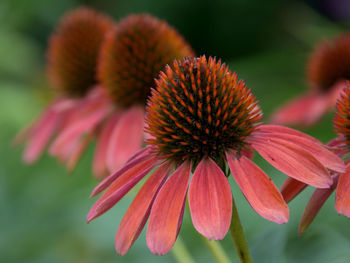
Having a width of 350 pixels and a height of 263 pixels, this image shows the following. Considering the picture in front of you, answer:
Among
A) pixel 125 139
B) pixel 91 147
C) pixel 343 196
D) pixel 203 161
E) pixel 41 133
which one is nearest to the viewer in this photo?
pixel 343 196

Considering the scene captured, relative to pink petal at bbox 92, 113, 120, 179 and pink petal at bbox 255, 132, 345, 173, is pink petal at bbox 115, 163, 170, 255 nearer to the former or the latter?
pink petal at bbox 255, 132, 345, 173

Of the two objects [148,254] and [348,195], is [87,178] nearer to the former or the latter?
[148,254]

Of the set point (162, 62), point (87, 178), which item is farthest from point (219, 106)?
point (87, 178)

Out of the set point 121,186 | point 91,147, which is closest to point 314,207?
point 121,186

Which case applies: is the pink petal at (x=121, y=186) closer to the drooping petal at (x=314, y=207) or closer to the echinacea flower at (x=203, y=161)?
the echinacea flower at (x=203, y=161)

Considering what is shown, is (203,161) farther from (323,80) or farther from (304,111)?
(323,80)

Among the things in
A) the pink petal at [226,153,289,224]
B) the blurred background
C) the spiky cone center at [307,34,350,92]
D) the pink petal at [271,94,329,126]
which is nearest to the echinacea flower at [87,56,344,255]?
the pink petal at [226,153,289,224]
